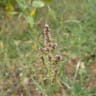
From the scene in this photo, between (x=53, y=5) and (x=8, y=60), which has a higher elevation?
(x=53, y=5)

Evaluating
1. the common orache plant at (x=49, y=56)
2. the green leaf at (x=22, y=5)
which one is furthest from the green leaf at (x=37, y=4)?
the common orache plant at (x=49, y=56)

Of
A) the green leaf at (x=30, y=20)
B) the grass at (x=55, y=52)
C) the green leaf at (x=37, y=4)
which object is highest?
the green leaf at (x=37, y=4)

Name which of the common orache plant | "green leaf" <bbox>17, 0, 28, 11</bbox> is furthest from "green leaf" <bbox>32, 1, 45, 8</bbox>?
the common orache plant

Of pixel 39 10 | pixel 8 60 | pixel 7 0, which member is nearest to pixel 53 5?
pixel 39 10

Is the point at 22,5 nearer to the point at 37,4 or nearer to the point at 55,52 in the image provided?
the point at 37,4

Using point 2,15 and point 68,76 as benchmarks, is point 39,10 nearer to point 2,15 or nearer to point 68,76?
point 2,15

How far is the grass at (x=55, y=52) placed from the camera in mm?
2098

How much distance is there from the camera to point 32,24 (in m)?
2.58

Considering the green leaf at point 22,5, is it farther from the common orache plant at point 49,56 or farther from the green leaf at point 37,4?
the common orache plant at point 49,56

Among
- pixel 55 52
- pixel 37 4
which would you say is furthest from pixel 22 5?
pixel 55 52

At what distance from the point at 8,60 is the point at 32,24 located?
33 cm

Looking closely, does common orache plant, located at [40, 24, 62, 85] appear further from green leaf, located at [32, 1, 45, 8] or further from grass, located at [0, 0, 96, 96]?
green leaf, located at [32, 1, 45, 8]

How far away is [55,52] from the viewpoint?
2.38m

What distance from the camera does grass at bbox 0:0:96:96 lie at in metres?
2.10
